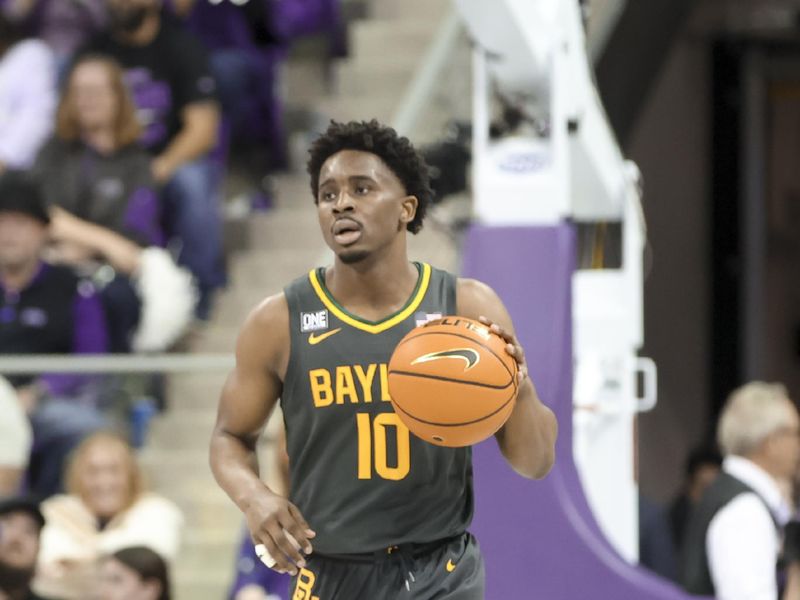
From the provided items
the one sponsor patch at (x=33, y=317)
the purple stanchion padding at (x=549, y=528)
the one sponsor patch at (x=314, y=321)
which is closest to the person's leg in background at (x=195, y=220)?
the one sponsor patch at (x=33, y=317)

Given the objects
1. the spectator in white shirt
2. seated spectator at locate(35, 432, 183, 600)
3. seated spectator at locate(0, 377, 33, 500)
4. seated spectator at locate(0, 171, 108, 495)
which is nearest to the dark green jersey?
the spectator in white shirt

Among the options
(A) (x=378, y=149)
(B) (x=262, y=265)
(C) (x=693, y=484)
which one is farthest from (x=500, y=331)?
(C) (x=693, y=484)

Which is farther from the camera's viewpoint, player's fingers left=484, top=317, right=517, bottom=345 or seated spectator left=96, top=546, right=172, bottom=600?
seated spectator left=96, top=546, right=172, bottom=600

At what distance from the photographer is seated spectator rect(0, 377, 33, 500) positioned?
6945mm

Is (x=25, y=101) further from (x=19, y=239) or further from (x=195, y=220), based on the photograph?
(x=19, y=239)

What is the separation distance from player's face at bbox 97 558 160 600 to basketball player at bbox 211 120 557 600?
2217 mm

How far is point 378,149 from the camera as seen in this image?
438cm

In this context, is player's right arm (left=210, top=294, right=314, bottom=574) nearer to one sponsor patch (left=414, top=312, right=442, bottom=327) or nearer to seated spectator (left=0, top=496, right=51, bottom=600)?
one sponsor patch (left=414, top=312, right=442, bottom=327)

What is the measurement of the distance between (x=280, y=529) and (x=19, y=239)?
392 centimetres

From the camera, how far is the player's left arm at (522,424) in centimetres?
433

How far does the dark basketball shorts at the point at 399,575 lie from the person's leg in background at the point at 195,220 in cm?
413

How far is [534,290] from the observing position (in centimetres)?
637

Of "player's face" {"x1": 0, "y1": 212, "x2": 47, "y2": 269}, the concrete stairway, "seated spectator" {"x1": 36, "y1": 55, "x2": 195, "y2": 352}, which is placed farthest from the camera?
"seated spectator" {"x1": 36, "y1": 55, "x2": 195, "y2": 352}

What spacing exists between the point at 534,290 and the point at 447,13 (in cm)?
346
